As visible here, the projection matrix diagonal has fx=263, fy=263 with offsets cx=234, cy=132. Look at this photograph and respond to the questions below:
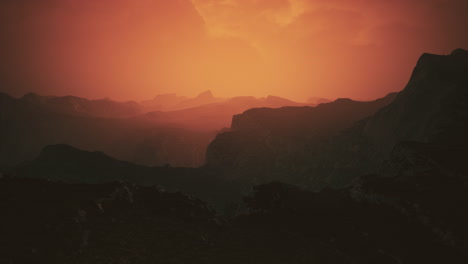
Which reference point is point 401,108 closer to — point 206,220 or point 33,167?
point 206,220

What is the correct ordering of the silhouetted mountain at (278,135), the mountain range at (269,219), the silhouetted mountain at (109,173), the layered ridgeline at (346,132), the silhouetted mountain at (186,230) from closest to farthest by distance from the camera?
1. the silhouetted mountain at (186,230)
2. the mountain range at (269,219)
3. the layered ridgeline at (346,132)
4. the silhouetted mountain at (109,173)
5. the silhouetted mountain at (278,135)

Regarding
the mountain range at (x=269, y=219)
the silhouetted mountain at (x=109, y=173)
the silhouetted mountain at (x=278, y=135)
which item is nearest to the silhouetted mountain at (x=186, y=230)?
the mountain range at (x=269, y=219)

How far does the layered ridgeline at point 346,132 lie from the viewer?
88.1 metres

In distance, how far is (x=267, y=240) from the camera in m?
31.8

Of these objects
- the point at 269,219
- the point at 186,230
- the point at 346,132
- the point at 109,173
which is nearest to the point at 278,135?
the point at 346,132

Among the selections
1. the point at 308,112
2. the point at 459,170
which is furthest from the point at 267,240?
the point at 308,112

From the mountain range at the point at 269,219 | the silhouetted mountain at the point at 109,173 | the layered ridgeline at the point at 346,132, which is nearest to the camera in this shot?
the mountain range at the point at 269,219

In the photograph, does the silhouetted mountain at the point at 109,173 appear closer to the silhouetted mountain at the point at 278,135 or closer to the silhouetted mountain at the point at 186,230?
the silhouetted mountain at the point at 278,135

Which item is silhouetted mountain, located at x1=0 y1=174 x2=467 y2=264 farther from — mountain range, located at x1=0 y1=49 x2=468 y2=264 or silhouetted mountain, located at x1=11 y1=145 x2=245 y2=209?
silhouetted mountain, located at x1=11 y1=145 x2=245 y2=209

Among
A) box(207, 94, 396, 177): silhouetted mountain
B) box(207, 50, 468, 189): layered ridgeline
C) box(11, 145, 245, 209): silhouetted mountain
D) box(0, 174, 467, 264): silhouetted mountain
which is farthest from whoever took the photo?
box(207, 94, 396, 177): silhouetted mountain

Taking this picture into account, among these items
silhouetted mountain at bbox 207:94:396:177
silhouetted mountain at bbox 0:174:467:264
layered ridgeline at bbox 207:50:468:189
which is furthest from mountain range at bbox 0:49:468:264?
silhouetted mountain at bbox 207:94:396:177

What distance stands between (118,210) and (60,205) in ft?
19.8

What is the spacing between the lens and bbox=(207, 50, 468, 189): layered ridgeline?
8812 cm

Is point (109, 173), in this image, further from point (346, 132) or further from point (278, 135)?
point (346, 132)
